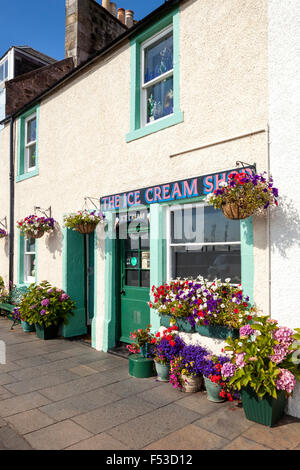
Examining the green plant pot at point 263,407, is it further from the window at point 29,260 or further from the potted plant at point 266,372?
the window at point 29,260

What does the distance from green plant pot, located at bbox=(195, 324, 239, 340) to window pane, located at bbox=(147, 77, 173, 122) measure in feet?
11.4

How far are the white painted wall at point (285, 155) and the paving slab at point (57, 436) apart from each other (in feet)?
7.65

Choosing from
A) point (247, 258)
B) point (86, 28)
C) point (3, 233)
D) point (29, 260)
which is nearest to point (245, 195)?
point (247, 258)

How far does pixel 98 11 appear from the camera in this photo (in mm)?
10688

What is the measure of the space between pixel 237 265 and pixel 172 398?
6.25 feet

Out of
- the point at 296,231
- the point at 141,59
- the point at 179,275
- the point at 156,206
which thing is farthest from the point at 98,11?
the point at 296,231

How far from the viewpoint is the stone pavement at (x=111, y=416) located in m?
3.35

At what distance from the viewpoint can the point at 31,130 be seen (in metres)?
9.76

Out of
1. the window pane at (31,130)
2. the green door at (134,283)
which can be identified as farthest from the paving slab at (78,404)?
the window pane at (31,130)

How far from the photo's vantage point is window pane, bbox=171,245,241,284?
4.76m

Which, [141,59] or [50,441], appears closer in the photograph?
[50,441]

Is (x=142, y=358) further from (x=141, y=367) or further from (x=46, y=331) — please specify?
(x=46, y=331)

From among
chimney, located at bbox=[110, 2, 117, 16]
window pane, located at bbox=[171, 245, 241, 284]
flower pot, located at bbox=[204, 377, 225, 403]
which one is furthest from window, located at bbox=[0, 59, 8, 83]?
flower pot, located at bbox=[204, 377, 225, 403]

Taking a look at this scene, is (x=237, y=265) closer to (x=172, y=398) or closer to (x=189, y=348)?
(x=189, y=348)
